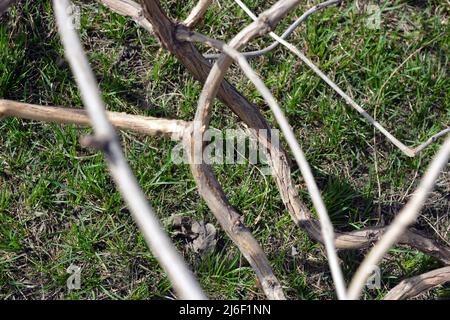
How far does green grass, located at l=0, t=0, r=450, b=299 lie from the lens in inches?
64.6

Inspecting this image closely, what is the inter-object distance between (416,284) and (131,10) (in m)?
0.90

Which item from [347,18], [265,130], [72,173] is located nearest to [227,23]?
[347,18]

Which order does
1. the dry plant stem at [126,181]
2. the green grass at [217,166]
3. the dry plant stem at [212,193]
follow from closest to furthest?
the dry plant stem at [126,181] → the dry plant stem at [212,193] → the green grass at [217,166]

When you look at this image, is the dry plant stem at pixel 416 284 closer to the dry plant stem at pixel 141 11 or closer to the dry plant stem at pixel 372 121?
the dry plant stem at pixel 372 121

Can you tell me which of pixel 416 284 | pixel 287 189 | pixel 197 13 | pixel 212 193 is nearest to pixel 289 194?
pixel 287 189

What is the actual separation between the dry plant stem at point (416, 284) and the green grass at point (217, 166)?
20 cm

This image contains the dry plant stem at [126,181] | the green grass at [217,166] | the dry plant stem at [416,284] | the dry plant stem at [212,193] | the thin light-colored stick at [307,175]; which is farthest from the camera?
the green grass at [217,166]

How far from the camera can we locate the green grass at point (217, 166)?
164 cm

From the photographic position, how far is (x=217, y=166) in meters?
1.72

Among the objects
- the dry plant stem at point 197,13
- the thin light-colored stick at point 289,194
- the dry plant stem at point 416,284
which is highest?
the dry plant stem at point 197,13

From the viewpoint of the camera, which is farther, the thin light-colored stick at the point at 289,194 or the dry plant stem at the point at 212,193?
the thin light-colored stick at the point at 289,194

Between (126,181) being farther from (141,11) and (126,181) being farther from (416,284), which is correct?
(416,284)

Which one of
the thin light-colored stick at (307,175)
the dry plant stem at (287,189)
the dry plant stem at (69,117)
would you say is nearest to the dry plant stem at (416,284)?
the dry plant stem at (287,189)

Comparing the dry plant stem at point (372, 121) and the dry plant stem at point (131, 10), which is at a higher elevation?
the dry plant stem at point (131, 10)
